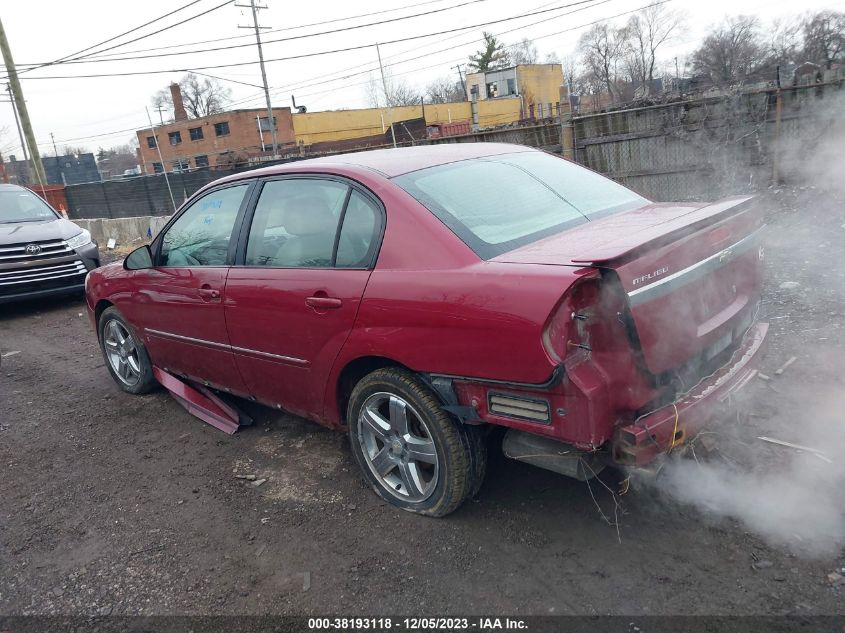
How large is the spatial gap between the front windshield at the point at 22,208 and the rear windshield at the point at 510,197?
8369 mm

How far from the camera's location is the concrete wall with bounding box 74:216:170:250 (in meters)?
15.8

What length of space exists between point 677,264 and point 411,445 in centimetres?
143

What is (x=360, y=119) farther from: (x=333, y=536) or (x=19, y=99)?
(x=333, y=536)

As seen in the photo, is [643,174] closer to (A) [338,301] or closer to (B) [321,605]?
(A) [338,301]

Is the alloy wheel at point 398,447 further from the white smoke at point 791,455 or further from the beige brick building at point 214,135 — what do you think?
the beige brick building at point 214,135

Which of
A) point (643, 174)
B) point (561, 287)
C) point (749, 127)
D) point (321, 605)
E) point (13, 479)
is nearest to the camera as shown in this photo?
point (561, 287)

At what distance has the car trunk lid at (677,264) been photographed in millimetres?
2295

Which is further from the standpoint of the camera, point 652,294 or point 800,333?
point 800,333

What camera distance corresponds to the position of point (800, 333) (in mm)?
4562

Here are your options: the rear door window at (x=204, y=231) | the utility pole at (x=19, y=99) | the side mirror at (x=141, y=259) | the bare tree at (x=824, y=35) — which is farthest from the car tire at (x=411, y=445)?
the bare tree at (x=824, y=35)

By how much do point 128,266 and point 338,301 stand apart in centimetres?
244

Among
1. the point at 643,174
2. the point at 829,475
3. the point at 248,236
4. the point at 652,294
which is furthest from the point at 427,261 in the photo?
the point at 643,174

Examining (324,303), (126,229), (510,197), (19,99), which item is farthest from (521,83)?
(324,303)

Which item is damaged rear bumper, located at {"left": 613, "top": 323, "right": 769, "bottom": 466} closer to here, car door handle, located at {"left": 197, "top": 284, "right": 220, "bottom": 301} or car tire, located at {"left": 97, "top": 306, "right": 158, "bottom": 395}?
car door handle, located at {"left": 197, "top": 284, "right": 220, "bottom": 301}
